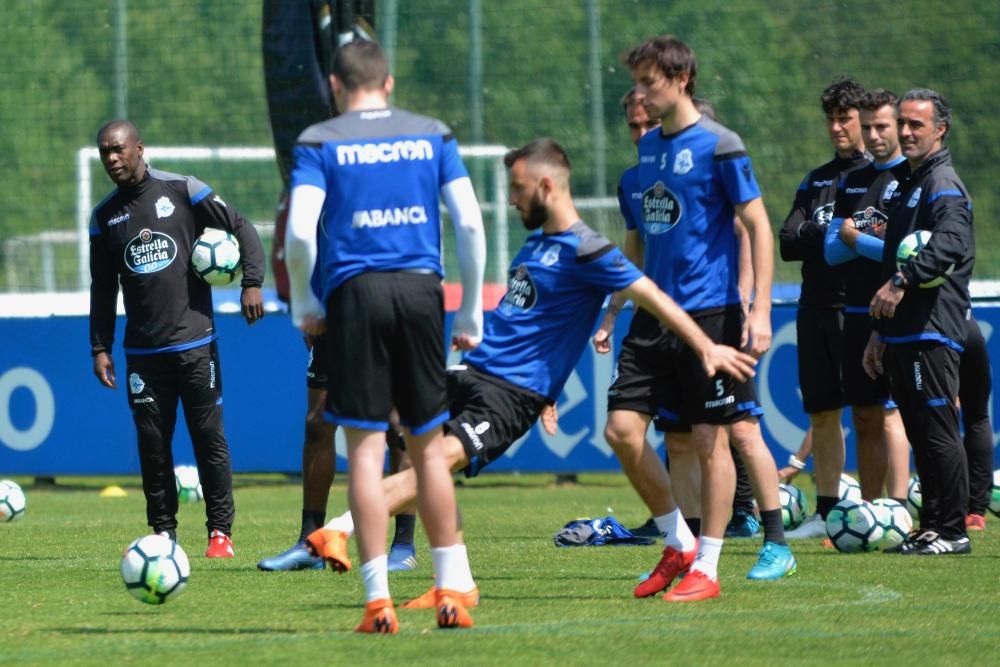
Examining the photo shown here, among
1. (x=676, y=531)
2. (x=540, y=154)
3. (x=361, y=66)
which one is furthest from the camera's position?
(x=676, y=531)

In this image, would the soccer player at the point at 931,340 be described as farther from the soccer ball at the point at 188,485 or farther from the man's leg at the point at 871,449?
the soccer ball at the point at 188,485

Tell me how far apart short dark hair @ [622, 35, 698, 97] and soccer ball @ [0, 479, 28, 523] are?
5759 mm

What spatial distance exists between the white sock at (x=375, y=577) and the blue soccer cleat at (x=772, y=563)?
2.26m

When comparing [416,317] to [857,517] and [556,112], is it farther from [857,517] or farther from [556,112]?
[556,112]

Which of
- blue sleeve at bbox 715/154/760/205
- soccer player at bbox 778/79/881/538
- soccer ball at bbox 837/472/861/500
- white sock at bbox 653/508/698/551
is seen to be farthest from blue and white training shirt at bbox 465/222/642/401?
soccer ball at bbox 837/472/861/500

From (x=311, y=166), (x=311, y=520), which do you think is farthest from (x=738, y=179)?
(x=311, y=520)

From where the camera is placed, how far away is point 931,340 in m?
8.58

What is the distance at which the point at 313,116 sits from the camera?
1510 centimetres

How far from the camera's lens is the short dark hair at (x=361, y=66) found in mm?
5988

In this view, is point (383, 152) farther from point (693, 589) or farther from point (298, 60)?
point (298, 60)

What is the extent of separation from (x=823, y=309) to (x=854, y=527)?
1393mm

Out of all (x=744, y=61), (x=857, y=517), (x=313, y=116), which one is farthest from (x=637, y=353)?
(x=744, y=61)

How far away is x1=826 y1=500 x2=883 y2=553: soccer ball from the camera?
29.1ft

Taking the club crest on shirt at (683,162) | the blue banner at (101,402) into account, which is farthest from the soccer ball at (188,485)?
the club crest on shirt at (683,162)
